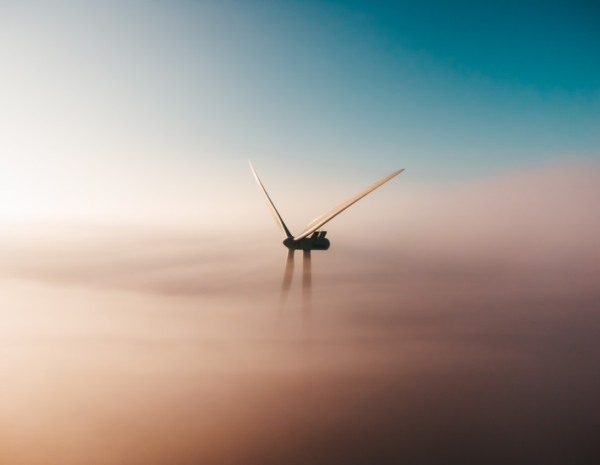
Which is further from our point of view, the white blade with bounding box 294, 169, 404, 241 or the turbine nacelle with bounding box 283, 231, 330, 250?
the turbine nacelle with bounding box 283, 231, 330, 250

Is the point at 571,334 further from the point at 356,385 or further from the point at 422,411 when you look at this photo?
the point at 356,385

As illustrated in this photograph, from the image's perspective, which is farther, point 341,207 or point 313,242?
point 313,242

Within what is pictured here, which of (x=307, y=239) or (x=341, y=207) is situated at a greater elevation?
(x=341, y=207)

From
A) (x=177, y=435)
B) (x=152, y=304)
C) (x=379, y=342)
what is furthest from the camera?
(x=152, y=304)

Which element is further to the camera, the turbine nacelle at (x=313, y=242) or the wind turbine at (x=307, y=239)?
the turbine nacelle at (x=313, y=242)

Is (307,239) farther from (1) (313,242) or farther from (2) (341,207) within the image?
(2) (341,207)

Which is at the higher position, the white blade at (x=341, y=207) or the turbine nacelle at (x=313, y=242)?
the white blade at (x=341, y=207)

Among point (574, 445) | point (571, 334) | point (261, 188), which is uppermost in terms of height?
point (261, 188)

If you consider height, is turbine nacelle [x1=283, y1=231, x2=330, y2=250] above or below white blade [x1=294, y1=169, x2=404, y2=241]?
below

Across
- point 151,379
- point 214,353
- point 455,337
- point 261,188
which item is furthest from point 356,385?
point 261,188

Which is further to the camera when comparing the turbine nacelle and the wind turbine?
the turbine nacelle

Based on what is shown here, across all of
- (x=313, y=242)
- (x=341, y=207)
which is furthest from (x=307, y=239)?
(x=341, y=207)
